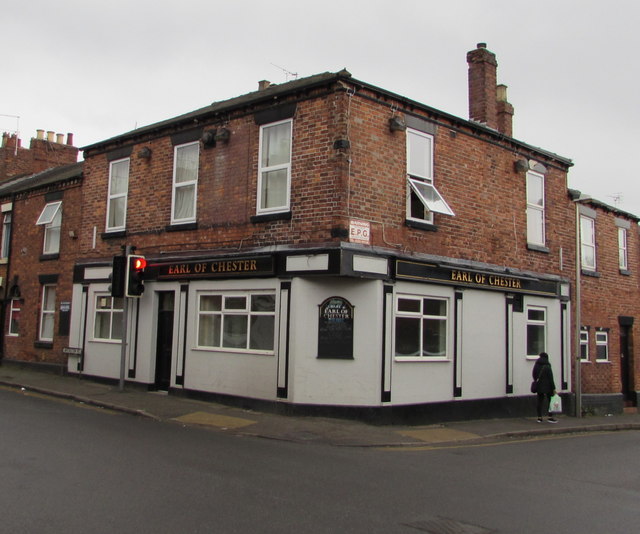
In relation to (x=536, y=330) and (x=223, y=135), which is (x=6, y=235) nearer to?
(x=223, y=135)

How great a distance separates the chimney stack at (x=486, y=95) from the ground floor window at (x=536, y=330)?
518 centimetres

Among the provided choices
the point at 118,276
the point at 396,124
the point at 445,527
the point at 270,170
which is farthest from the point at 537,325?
the point at 445,527

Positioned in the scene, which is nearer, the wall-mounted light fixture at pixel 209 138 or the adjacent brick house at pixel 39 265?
the wall-mounted light fixture at pixel 209 138

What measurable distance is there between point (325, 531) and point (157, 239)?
38.2 ft

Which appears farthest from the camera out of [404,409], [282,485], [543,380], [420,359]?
[543,380]

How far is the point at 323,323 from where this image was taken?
12789 mm

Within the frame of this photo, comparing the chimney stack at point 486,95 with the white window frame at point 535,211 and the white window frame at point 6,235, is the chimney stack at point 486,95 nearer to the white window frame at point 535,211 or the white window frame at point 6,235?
the white window frame at point 535,211

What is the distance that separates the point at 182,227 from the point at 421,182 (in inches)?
228

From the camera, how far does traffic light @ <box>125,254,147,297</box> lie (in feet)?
49.6

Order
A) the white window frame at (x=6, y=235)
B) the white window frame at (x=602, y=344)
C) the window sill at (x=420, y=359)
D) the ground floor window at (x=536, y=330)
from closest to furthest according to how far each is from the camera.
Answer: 1. the window sill at (x=420, y=359)
2. the ground floor window at (x=536, y=330)
3. the white window frame at (x=602, y=344)
4. the white window frame at (x=6, y=235)

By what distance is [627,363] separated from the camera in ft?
70.4

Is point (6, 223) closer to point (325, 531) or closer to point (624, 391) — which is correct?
point (325, 531)

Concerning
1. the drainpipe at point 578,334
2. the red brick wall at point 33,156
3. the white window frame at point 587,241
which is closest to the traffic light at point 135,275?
the drainpipe at point 578,334

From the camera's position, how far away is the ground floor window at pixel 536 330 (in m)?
16.7
